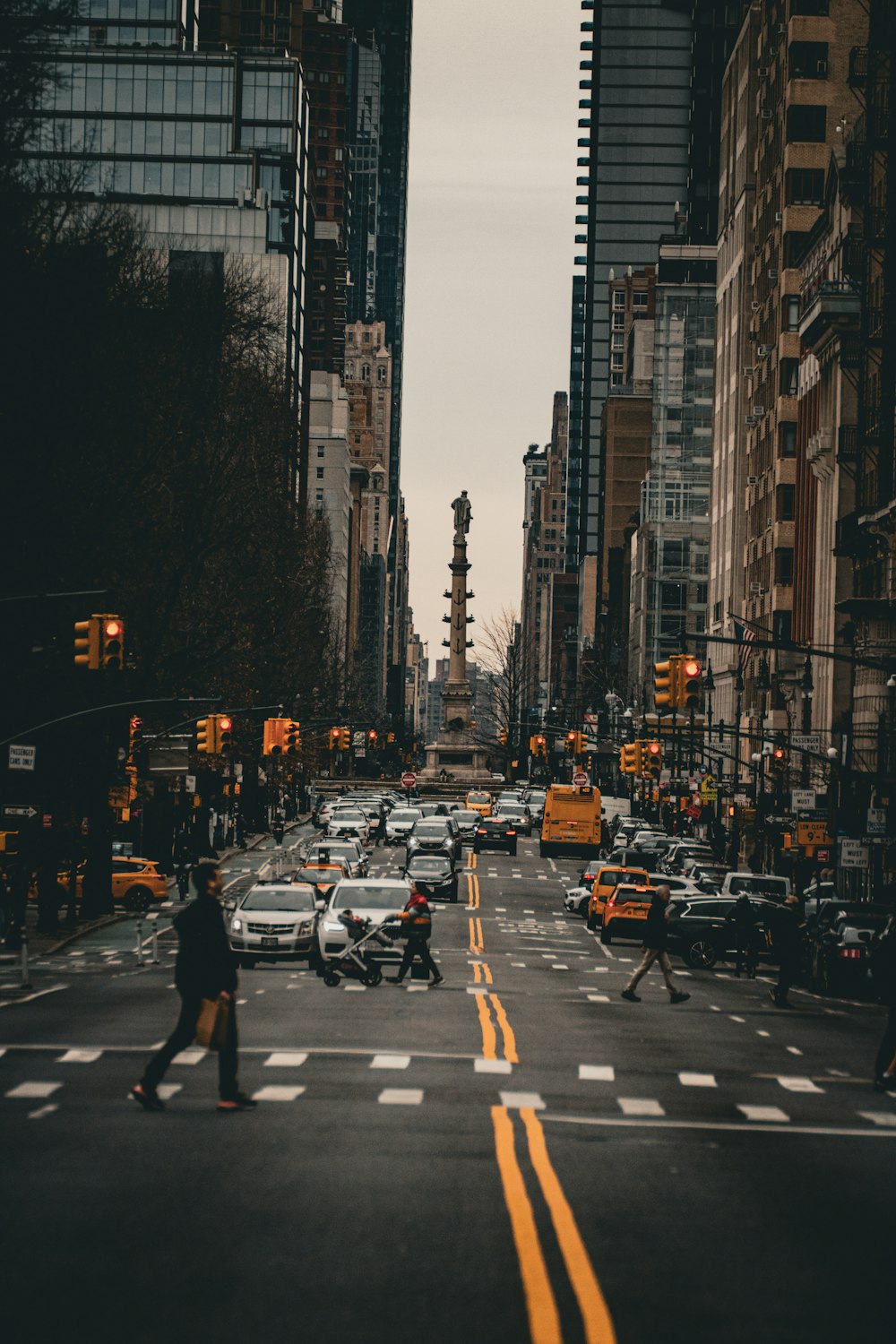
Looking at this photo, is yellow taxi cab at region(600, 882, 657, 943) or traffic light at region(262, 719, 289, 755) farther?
traffic light at region(262, 719, 289, 755)

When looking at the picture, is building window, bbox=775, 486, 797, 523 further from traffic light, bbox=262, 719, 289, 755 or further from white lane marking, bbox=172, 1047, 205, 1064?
white lane marking, bbox=172, 1047, 205, 1064

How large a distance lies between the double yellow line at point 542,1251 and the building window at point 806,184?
78.0 m

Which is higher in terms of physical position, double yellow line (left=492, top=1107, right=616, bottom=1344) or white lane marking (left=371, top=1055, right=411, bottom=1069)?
double yellow line (left=492, top=1107, right=616, bottom=1344)

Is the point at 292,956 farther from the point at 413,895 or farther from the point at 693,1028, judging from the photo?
the point at 693,1028

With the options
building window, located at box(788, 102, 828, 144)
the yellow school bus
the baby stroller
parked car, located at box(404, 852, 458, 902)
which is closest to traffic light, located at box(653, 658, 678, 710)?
the baby stroller

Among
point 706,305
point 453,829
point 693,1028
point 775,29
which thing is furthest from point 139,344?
point 706,305

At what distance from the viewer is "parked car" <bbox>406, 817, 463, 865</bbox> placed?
62969 millimetres

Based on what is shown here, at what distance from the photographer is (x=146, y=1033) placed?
20266 millimetres

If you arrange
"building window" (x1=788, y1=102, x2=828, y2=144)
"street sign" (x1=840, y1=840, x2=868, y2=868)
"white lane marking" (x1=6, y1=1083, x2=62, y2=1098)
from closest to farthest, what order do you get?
"white lane marking" (x1=6, y1=1083, x2=62, y2=1098)
"street sign" (x1=840, y1=840, x2=868, y2=868)
"building window" (x1=788, y1=102, x2=828, y2=144)

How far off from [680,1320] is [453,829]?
211 ft

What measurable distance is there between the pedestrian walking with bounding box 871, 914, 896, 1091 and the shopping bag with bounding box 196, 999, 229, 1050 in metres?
6.76

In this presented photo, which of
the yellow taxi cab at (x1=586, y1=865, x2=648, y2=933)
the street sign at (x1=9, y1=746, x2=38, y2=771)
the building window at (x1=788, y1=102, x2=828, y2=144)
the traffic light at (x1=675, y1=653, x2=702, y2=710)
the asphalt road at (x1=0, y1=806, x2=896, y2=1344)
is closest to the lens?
the asphalt road at (x1=0, y1=806, x2=896, y2=1344)

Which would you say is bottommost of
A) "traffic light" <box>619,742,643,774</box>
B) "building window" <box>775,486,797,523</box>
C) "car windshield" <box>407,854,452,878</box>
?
"car windshield" <box>407,854,452,878</box>

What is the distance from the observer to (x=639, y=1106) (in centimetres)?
1593
